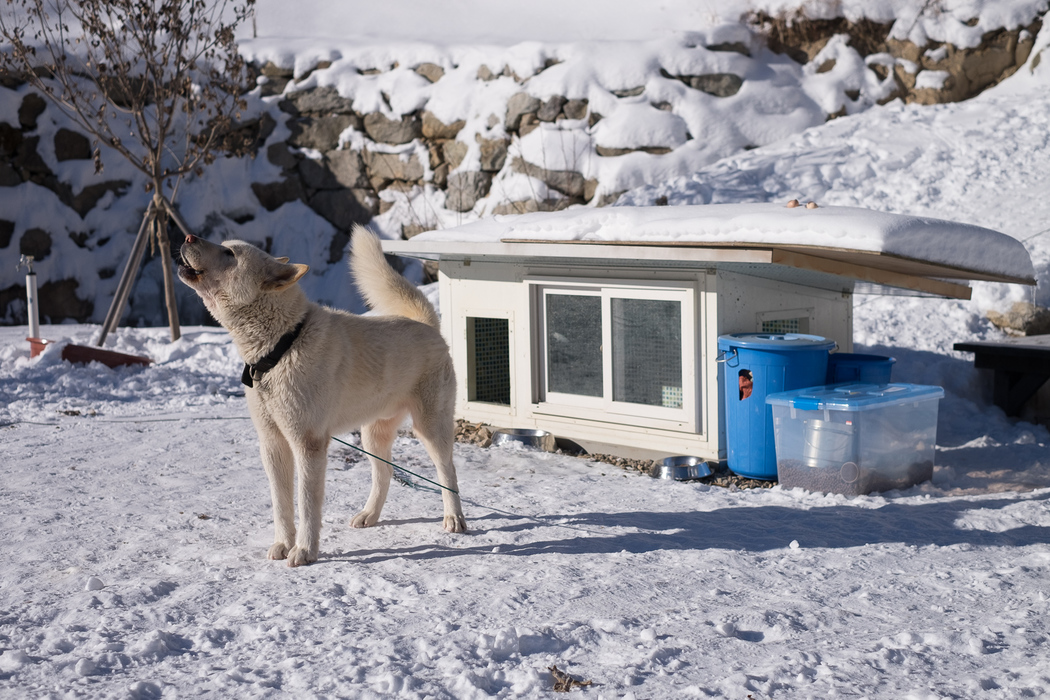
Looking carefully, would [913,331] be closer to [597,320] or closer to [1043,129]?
[597,320]

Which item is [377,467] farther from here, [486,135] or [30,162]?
[30,162]

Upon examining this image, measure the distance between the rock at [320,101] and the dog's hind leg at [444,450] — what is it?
1134cm

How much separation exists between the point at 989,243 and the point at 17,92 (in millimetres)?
13696

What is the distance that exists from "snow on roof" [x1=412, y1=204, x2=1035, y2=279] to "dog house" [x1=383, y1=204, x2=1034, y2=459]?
0.03 ft

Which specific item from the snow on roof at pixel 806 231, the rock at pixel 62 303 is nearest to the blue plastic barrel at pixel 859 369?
the snow on roof at pixel 806 231

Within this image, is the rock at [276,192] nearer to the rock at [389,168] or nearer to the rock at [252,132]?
the rock at [252,132]

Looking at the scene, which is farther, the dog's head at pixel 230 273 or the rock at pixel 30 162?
the rock at pixel 30 162

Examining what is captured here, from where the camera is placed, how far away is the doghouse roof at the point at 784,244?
192 inches

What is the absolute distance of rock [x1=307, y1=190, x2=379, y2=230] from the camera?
14.3m

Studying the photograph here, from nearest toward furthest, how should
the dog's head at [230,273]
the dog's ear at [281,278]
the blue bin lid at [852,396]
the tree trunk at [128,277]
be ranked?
the dog's head at [230,273]
the dog's ear at [281,278]
the blue bin lid at [852,396]
the tree trunk at [128,277]

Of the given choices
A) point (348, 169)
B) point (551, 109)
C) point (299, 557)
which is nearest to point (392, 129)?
point (348, 169)

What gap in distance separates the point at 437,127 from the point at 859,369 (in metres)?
9.80

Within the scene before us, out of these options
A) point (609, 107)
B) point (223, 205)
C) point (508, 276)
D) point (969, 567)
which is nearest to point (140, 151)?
point (223, 205)

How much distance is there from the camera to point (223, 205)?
14258mm
